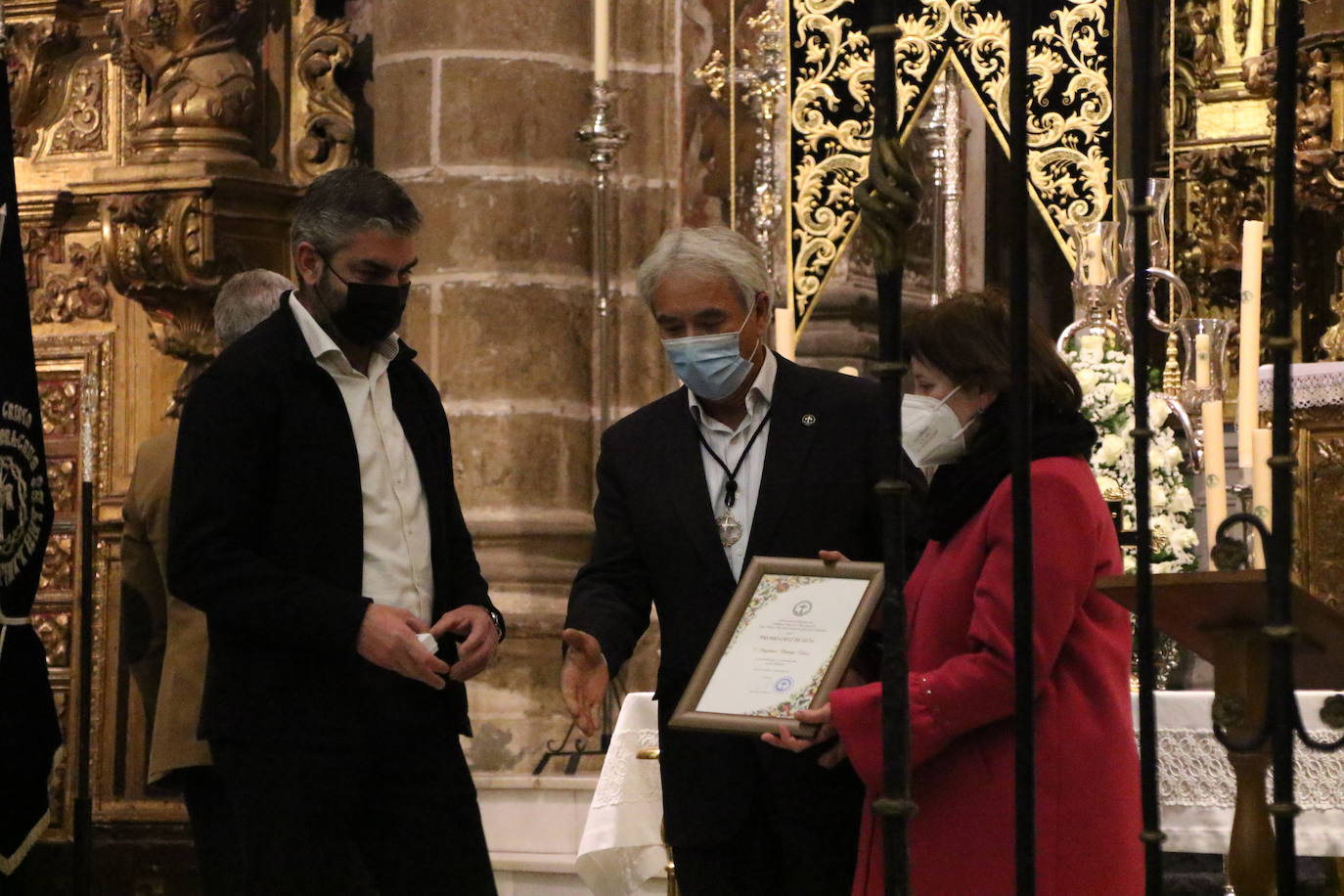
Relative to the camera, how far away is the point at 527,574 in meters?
7.33

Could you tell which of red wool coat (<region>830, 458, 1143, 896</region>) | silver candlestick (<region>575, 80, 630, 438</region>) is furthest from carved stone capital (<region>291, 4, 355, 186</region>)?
red wool coat (<region>830, 458, 1143, 896</region>)

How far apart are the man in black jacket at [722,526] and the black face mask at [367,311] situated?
0.42 m

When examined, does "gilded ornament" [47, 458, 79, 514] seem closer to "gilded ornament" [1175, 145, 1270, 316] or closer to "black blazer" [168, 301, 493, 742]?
"gilded ornament" [1175, 145, 1270, 316]

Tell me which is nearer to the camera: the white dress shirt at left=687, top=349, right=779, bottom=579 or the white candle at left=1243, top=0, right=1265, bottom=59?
the white dress shirt at left=687, top=349, right=779, bottom=579

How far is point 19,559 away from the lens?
13.6 feet

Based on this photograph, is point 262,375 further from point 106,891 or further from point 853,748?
point 106,891

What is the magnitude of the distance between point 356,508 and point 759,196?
12.8 feet

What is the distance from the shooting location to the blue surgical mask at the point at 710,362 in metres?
3.62

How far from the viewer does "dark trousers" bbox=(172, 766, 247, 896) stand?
4.65m

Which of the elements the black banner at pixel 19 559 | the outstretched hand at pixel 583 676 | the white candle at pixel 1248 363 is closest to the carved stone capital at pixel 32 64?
the black banner at pixel 19 559

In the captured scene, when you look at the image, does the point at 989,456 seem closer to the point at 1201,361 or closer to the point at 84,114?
the point at 1201,361

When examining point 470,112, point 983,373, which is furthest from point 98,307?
point 983,373

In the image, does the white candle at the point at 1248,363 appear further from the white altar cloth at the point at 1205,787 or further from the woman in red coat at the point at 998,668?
the woman in red coat at the point at 998,668

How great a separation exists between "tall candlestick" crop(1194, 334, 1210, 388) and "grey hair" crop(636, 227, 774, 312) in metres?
1.98
